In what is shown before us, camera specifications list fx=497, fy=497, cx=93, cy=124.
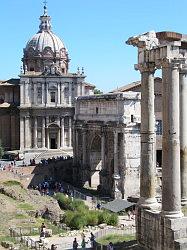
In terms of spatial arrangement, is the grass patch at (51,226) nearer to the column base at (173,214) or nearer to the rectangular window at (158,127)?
the column base at (173,214)

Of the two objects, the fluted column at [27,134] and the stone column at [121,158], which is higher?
the fluted column at [27,134]

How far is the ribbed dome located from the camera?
190 ft

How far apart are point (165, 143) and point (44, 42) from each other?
44453 mm

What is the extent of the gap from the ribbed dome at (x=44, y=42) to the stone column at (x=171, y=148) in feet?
143

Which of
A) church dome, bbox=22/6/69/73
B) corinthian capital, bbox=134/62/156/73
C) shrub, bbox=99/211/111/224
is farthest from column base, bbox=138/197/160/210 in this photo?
church dome, bbox=22/6/69/73

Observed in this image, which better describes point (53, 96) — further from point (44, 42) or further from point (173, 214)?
point (173, 214)

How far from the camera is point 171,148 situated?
50.3ft

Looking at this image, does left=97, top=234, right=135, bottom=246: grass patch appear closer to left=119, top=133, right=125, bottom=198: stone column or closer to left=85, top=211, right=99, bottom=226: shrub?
left=85, top=211, right=99, bottom=226: shrub

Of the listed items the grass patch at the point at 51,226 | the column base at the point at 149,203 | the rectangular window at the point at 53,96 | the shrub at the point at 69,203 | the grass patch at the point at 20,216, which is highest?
the rectangular window at the point at 53,96

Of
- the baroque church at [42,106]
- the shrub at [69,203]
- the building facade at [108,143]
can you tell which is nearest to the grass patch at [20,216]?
the shrub at [69,203]

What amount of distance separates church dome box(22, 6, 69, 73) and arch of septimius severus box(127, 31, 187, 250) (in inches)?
1579

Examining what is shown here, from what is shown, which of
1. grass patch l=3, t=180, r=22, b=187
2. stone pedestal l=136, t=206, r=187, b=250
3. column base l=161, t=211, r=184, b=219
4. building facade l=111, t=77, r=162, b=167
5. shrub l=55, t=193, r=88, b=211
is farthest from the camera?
building facade l=111, t=77, r=162, b=167

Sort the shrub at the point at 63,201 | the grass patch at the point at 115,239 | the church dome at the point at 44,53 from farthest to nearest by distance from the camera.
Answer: the church dome at the point at 44,53
the shrub at the point at 63,201
the grass patch at the point at 115,239

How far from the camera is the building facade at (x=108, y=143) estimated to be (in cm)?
3756
